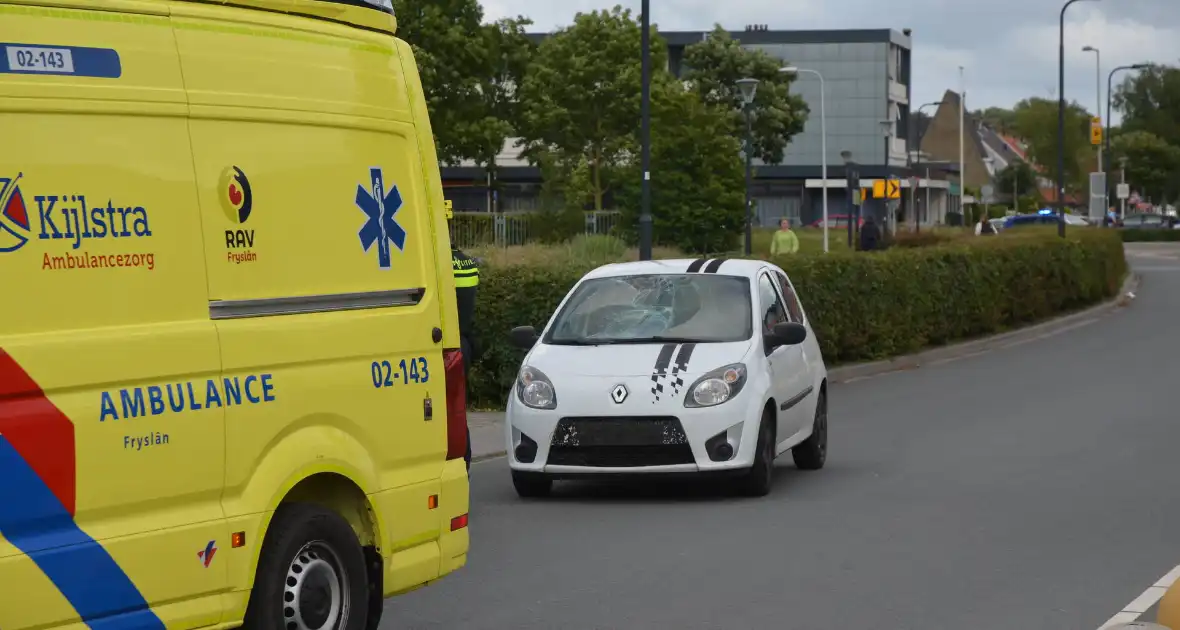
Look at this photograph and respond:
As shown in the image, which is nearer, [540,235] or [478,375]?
[478,375]

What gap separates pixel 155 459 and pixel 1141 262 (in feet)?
208

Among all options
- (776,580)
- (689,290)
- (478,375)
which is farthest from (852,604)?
(478,375)

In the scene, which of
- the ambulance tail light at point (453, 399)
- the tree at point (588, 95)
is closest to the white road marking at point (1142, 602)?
the ambulance tail light at point (453, 399)

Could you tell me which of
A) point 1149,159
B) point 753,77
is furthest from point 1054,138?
point 753,77

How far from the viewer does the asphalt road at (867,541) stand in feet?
26.9

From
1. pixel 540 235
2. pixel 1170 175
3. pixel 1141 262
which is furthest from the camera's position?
pixel 1170 175

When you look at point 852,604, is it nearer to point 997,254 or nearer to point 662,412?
point 662,412

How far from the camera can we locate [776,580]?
8.99 meters

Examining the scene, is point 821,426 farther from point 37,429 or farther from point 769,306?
point 37,429

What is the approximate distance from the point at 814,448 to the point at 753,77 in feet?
227

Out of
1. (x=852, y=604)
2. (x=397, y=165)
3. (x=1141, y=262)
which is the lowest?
(x=1141, y=262)

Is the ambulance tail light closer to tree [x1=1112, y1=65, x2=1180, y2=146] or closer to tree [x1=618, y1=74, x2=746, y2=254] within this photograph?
tree [x1=618, y1=74, x2=746, y2=254]

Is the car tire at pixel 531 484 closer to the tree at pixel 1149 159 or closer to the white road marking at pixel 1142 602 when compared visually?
the white road marking at pixel 1142 602

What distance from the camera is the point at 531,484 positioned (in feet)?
40.3
